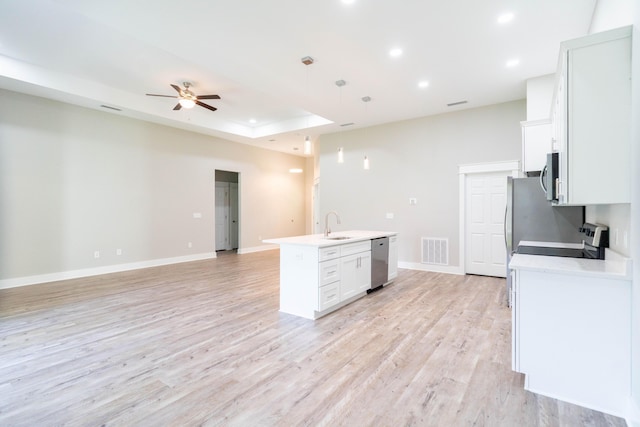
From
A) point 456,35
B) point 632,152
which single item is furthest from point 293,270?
point 456,35

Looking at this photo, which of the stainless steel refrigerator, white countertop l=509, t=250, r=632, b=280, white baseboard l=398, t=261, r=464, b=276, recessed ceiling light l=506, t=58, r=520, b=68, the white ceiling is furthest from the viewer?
white baseboard l=398, t=261, r=464, b=276

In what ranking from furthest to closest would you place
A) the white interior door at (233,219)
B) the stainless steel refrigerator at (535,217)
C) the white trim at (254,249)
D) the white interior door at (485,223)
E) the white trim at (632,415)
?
the white interior door at (233,219) → the white trim at (254,249) → the white interior door at (485,223) → the stainless steel refrigerator at (535,217) → the white trim at (632,415)

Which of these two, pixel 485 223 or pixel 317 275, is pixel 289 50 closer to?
pixel 317 275

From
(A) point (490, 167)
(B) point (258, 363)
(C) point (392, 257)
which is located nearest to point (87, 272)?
(B) point (258, 363)

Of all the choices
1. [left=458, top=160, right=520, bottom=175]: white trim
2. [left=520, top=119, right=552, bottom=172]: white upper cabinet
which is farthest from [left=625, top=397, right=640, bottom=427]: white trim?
[left=458, top=160, right=520, bottom=175]: white trim

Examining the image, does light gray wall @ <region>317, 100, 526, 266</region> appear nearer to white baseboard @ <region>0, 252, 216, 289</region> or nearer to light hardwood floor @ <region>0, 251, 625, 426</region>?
light hardwood floor @ <region>0, 251, 625, 426</region>

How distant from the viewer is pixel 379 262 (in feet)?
15.3

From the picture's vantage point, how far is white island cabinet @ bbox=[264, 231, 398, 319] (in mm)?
3473

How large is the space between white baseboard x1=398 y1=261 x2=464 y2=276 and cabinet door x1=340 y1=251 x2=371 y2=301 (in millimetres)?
2352

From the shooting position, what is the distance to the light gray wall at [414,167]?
5605mm

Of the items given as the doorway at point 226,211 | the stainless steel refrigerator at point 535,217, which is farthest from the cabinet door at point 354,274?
the doorway at point 226,211

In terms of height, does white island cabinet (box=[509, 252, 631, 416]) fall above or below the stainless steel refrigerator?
below

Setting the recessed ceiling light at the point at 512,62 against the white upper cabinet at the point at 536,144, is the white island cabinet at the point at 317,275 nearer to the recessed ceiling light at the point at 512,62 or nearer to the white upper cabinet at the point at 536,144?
the white upper cabinet at the point at 536,144

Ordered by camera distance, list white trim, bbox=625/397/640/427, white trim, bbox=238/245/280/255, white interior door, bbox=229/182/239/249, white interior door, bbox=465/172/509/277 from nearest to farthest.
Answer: white trim, bbox=625/397/640/427, white interior door, bbox=465/172/509/277, white trim, bbox=238/245/280/255, white interior door, bbox=229/182/239/249
